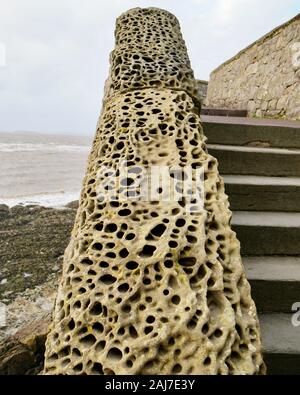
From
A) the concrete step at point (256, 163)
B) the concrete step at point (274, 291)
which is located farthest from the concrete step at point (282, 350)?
the concrete step at point (256, 163)

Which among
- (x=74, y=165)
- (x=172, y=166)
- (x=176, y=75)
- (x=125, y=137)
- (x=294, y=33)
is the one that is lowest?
(x=74, y=165)

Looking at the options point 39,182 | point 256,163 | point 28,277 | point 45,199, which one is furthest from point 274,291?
point 39,182

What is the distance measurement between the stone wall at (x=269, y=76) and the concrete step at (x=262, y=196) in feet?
8.09

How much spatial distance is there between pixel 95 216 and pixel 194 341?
31.7 inches

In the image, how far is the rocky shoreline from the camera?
130 inches

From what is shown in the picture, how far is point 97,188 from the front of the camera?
1845 mm

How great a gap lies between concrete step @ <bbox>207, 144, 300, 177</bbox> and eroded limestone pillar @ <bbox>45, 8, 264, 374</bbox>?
2.64 feet

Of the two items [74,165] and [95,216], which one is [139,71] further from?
[74,165]

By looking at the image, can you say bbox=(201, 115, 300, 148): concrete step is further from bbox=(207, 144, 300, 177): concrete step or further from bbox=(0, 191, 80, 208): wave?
bbox=(0, 191, 80, 208): wave

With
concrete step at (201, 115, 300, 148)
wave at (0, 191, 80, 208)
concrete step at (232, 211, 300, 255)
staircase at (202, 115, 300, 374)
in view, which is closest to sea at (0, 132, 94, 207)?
wave at (0, 191, 80, 208)

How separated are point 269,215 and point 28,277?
436cm

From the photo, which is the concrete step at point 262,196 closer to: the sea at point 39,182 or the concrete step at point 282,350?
the concrete step at point 282,350
